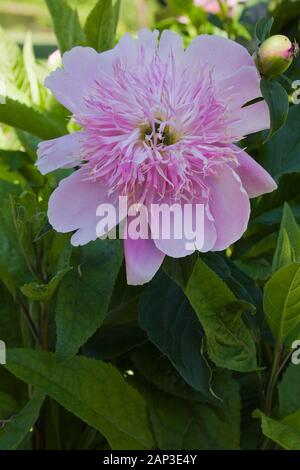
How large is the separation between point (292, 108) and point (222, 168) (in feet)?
0.62

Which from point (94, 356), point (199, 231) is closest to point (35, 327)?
point (94, 356)

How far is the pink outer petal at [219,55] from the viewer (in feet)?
1.40

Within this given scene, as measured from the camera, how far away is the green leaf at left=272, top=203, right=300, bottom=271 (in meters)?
0.47

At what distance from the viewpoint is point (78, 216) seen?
0.42 m

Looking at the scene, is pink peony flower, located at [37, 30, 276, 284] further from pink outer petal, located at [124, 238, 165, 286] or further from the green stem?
the green stem

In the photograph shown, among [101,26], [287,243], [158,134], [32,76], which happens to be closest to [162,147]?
[158,134]

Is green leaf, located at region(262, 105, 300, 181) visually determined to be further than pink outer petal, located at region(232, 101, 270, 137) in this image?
Yes

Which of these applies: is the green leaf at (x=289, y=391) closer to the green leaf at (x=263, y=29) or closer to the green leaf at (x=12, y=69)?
the green leaf at (x=263, y=29)

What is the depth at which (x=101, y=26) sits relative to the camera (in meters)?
0.58

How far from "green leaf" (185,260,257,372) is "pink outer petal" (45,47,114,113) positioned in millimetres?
121

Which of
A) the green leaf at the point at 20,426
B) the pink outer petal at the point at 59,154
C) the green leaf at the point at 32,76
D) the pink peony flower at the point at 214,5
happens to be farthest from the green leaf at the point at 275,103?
the pink peony flower at the point at 214,5

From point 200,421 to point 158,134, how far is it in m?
0.21

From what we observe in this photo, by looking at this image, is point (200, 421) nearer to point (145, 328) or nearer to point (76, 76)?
point (145, 328)

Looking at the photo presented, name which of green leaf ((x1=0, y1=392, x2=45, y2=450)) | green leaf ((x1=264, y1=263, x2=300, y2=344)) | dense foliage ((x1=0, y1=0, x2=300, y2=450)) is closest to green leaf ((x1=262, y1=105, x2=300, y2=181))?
dense foliage ((x1=0, y1=0, x2=300, y2=450))
